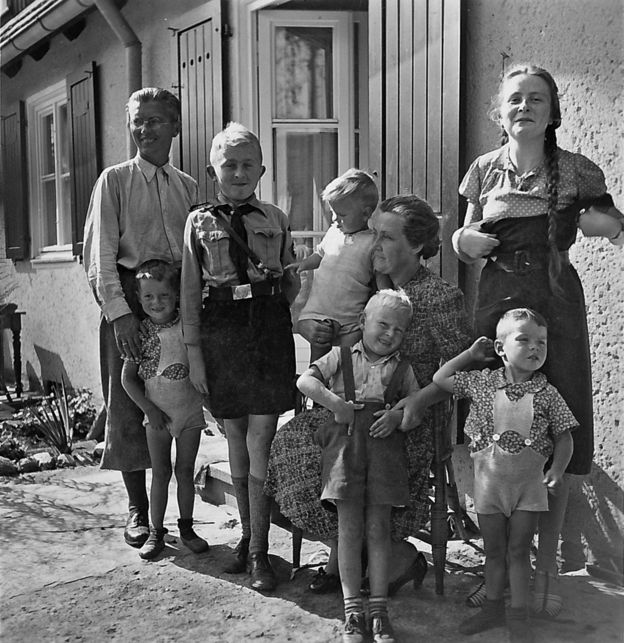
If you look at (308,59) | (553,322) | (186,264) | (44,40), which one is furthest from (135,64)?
(553,322)

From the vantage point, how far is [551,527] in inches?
108

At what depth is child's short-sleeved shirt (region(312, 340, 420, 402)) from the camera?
2.78m

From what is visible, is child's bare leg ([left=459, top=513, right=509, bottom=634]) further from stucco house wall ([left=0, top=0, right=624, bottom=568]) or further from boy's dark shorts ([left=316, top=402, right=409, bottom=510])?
stucco house wall ([left=0, top=0, right=624, bottom=568])

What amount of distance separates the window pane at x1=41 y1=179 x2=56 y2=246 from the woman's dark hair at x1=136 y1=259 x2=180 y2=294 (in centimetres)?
545

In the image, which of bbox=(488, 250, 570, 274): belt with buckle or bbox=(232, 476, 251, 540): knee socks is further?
bbox=(232, 476, 251, 540): knee socks

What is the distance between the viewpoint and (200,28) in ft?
17.2

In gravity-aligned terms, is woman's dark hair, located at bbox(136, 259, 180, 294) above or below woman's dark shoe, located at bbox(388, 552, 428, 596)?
above

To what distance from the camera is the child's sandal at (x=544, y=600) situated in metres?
2.77

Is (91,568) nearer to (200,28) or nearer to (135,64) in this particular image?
(200,28)

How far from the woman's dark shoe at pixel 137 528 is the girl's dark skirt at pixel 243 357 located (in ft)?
2.84

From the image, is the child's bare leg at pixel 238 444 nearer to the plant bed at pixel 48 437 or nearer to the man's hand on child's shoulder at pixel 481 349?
the man's hand on child's shoulder at pixel 481 349

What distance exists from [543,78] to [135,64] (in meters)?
4.12

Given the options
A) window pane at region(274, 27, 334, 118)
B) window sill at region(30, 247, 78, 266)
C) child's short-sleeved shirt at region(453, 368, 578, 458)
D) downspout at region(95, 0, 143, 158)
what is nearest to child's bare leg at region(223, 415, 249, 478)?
child's short-sleeved shirt at region(453, 368, 578, 458)

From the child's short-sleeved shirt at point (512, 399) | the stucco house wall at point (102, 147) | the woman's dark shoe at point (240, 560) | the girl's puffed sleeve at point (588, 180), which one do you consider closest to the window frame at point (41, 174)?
the stucco house wall at point (102, 147)
